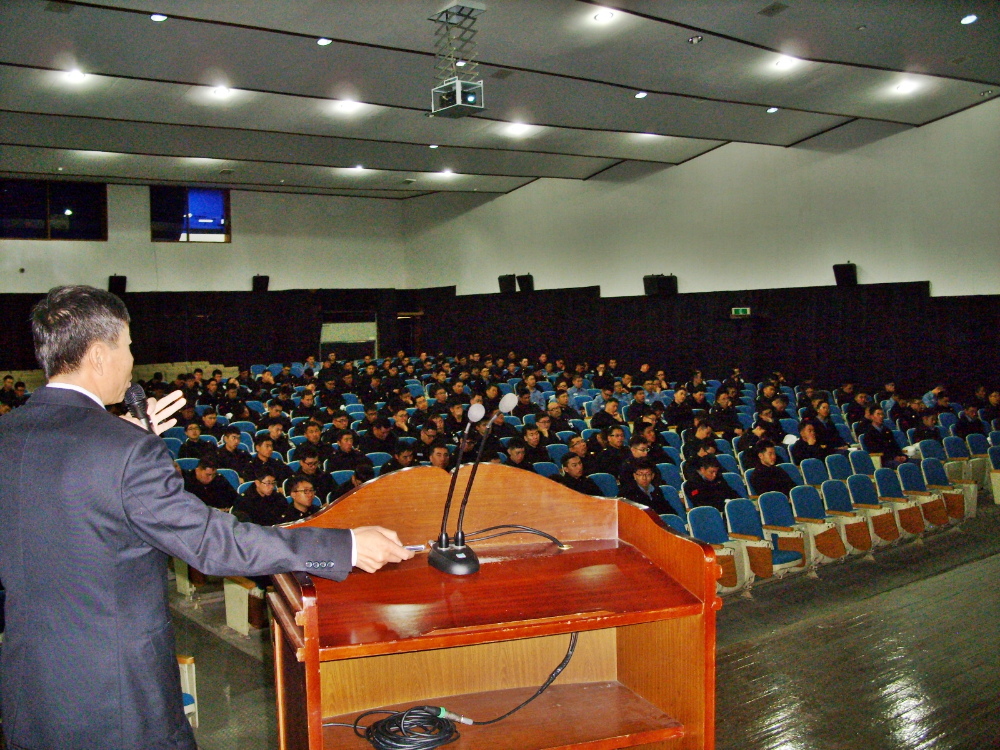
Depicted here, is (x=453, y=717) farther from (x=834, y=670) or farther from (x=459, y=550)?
(x=834, y=670)

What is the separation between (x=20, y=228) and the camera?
700 inches

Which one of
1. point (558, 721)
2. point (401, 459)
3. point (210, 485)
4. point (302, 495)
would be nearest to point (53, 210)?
point (210, 485)

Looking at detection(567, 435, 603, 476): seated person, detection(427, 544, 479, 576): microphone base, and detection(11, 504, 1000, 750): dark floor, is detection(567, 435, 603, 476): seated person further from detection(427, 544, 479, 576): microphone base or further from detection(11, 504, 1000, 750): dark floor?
detection(427, 544, 479, 576): microphone base

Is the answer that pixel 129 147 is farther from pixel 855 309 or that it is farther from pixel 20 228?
pixel 855 309

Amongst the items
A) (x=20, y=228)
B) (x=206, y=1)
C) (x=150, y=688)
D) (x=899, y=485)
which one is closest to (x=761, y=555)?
(x=899, y=485)

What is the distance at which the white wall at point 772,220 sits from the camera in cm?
1155

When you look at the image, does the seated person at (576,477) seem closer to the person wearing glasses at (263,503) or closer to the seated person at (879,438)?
the person wearing glasses at (263,503)

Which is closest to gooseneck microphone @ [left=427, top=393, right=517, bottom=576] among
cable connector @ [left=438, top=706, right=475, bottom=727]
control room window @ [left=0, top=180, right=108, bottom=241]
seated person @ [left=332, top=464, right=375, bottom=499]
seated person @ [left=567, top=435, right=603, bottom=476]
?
cable connector @ [left=438, top=706, right=475, bottom=727]

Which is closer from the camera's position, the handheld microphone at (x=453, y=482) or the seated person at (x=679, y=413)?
the handheld microphone at (x=453, y=482)

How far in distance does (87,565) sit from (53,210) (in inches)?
780

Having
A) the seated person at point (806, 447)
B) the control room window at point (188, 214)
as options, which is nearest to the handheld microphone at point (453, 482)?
the seated person at point (806, 447)

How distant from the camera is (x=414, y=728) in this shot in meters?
1.79

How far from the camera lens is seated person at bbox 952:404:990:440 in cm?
890

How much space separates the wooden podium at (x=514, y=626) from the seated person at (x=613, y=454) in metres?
5.31
